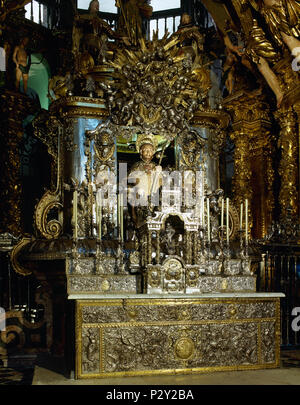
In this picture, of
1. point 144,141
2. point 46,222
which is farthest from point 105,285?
point 144,141

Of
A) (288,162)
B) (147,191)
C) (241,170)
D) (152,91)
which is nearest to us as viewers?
(147,191)

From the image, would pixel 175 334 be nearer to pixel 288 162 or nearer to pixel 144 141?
pixel 144 141

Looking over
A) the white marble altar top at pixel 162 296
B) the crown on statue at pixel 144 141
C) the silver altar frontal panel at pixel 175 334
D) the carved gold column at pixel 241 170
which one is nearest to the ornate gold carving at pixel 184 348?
the silver altar frontal panel at pixel 175 334

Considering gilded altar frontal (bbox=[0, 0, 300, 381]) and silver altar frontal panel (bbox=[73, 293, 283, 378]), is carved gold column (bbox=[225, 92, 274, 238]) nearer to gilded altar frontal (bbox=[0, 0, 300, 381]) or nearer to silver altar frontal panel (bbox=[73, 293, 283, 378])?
gilded altar frontal (bbox=[0, 0, 300, 381])

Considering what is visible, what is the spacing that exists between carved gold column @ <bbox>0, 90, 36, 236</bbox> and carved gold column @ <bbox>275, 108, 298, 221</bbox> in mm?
4448

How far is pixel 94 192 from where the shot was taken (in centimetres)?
744

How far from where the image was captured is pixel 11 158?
9766 mm

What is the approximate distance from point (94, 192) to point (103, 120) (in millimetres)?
1205

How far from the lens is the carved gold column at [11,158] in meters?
9.59

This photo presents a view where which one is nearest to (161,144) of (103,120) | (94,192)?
(103,120)

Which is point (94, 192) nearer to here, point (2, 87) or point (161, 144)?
point (161, 144)

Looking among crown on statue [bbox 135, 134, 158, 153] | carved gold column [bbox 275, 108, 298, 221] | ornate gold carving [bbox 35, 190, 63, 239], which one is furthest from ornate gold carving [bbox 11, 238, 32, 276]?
carved gold column [bbox 275, 108, 298, 221]

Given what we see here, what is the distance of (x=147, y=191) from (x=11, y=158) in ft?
10.9

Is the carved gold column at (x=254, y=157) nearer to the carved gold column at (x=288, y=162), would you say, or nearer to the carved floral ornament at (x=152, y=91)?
the carved gold column at (x=288, y=162)
